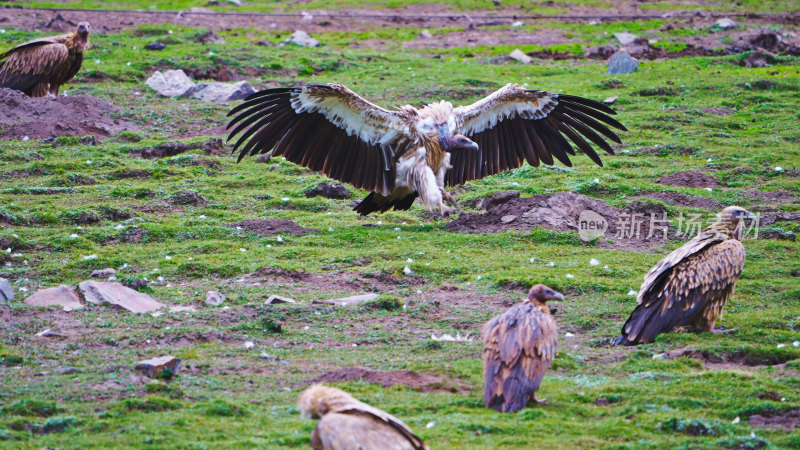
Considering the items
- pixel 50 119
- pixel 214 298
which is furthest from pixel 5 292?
pixel 50 119

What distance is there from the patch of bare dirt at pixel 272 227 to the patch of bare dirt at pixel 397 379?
5071mm

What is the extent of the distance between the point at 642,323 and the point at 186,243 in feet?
19.5

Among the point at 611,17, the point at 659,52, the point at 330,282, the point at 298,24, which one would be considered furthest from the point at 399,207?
the point at 611,17

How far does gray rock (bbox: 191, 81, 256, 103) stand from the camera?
19688 millimetres

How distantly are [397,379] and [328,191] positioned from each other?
7314 millimetres

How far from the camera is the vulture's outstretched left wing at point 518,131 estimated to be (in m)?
12.3

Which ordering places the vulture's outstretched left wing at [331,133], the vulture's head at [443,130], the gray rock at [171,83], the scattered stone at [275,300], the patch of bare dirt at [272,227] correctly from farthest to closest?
1. the gray rock at [171,83]
2. the patch of bare dirt at [272,227]
3. the vulture's head at [443,130]
4. the vulture's outstretched left wing at [331,133]
5. the scattered stone at [275,300]

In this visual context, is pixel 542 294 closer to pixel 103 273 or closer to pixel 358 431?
pixel 358 431

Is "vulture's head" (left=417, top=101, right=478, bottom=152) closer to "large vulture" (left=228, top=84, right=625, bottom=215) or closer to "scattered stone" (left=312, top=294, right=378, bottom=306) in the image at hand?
"large vulture" (left=228, top=84, right=625, bottom=215)

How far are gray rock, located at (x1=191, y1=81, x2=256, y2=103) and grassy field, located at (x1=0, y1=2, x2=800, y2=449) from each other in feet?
2.29

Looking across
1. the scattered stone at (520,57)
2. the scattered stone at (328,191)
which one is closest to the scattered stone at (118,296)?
the scattered stone at (328,191)

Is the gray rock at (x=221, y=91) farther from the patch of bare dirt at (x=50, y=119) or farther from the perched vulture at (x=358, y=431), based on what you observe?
the perched vulture at (x=358, y=431)

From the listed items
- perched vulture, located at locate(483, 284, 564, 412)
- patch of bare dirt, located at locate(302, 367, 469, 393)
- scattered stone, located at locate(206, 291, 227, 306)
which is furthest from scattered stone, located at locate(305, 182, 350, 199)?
perched vulture, located at locate(483, 284, 564, 412)

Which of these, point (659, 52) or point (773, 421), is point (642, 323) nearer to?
point (773, 421)
